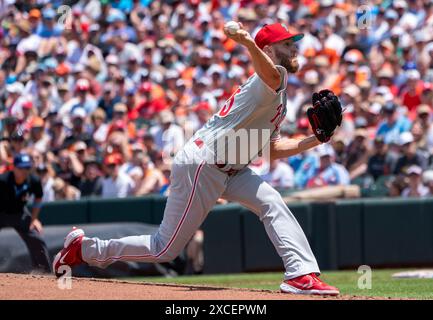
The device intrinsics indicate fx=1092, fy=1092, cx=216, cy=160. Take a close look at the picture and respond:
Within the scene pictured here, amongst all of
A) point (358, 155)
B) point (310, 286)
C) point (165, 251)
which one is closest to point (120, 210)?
point (358, 155)

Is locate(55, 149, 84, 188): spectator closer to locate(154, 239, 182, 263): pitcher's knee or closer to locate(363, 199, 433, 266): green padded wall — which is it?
locate(363, 199, 433, 266): green padded wall

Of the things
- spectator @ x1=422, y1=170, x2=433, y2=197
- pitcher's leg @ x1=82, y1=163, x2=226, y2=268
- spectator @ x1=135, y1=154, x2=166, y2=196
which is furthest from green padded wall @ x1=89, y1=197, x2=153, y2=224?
pitcher's leg @ x1=82, y1=163, x2=226, y2=268

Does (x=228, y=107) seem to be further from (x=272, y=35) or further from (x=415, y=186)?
(x=415, y=186)

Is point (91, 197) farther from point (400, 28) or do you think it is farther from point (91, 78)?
point (400, 28)

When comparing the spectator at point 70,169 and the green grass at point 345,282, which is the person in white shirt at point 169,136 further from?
the green grass at point 345,282

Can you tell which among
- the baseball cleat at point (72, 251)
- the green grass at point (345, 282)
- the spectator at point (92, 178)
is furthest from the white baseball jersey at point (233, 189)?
the spectator at point (92, 178)

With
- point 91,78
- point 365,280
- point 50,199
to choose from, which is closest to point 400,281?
point 365,280
